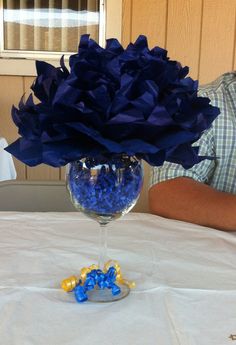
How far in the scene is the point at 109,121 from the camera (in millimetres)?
492

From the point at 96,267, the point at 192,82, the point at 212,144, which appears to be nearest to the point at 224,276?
the point at 96,267

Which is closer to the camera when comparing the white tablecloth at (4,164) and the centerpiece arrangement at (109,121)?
the centerpiece arrangement at (109,121)

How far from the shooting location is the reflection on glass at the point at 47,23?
7.70 feet

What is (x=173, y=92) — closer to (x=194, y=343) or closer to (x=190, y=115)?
(x=190, y=115)

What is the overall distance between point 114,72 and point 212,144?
29.6 inches

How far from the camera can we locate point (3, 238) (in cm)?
81

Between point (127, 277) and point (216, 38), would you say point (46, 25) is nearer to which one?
point (216, 38)

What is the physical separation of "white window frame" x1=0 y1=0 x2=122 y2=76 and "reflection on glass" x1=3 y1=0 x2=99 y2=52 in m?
0.03

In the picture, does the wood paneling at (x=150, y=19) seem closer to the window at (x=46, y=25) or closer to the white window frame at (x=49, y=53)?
the white window frame at (x=49, y=53)

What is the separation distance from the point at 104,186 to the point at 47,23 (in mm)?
1992

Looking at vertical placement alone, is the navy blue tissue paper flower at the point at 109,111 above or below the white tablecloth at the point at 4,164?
above

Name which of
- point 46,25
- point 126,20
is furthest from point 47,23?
point 126,20

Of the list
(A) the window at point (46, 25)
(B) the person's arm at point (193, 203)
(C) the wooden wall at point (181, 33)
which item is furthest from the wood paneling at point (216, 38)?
(B) the person's arm at point (193, 203)

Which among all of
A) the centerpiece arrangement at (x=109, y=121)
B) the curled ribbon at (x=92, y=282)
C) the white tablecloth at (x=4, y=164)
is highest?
the centerpiece arrangement at (x=109, y=121)
